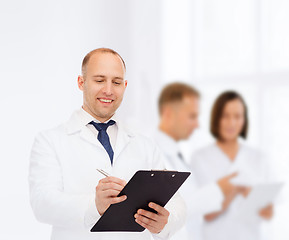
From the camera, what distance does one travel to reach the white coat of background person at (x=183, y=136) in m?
1.94

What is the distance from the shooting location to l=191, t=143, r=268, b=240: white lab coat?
7.73 ft

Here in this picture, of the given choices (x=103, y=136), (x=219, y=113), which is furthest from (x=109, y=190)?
(x=219, y=113)

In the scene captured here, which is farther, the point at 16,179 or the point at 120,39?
the point at 120,39

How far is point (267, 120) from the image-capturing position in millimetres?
2877

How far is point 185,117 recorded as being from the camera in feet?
6.72

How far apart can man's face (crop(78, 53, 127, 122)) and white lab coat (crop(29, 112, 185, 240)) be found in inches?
2.6

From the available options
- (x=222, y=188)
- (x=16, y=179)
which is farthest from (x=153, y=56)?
(x=16, y=179)

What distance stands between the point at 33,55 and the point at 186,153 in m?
1.74

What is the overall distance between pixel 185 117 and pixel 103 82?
42.6 inches

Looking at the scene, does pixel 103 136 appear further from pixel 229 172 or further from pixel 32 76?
pixel 229 172

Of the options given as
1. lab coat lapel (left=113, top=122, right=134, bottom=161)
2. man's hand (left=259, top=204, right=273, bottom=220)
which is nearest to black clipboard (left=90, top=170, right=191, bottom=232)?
lab coat lapel (left=113, top=122, right=134, bottom=161)

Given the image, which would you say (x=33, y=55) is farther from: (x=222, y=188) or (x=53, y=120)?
(x=222, y=188)

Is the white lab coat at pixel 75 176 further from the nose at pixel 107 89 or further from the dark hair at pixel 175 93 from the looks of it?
the dark hair at pixel 175 93

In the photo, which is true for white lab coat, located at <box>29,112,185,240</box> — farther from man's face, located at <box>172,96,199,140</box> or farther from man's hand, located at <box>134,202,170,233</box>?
man's face, located at <box>172,96,199,140</box>
